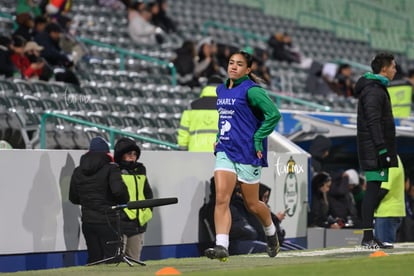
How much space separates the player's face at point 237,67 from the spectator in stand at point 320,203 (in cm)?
580

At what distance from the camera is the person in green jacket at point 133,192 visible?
12227mm

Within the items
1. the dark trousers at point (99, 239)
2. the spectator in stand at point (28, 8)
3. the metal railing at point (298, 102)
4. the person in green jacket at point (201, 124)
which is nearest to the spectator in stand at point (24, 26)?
the spectator in stand at point (28, 8)

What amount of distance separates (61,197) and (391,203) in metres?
3.43

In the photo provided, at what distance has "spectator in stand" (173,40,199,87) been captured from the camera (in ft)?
72.1

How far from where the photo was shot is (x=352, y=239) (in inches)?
616

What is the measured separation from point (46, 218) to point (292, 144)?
4.57 meters

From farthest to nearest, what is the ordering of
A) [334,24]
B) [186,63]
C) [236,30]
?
[334,24]
[236,30]
[186,63]

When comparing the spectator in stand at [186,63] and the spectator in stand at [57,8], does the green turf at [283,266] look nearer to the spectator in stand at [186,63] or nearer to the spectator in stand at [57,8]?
the spectator in stand at [186,63]

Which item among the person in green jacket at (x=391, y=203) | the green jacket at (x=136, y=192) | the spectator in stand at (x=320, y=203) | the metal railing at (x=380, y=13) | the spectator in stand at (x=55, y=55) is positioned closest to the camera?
the green jacket at (x=136, y=192)

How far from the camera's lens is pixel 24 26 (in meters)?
19.5

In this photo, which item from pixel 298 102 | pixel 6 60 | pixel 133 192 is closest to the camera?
pixel 133 192

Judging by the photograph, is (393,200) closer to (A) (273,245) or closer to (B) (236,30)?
(A) (273,245)

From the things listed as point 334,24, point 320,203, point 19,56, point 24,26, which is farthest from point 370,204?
point 334,24

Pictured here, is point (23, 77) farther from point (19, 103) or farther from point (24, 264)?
point (24, 264)
